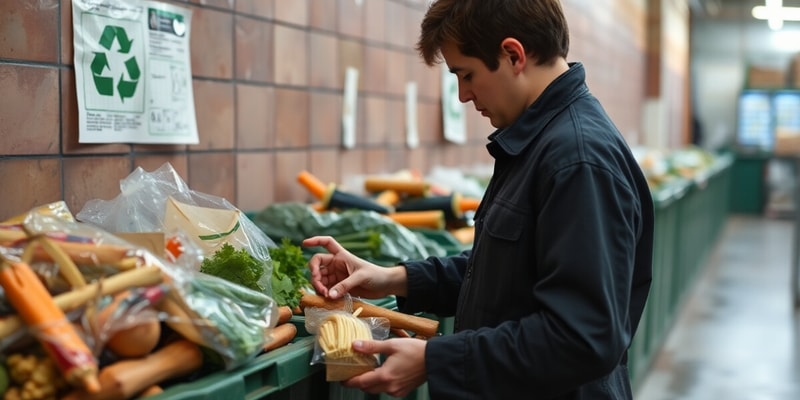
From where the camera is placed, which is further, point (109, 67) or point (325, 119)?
point (325, 119)

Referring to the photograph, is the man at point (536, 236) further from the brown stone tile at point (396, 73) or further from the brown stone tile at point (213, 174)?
the brown stone tile at point (396, 73)

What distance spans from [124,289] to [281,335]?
41 centimetres

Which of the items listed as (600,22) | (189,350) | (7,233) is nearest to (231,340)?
(189,350)

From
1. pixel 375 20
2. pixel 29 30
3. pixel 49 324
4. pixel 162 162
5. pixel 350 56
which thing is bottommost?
pixel 49 324

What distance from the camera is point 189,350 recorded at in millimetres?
1457

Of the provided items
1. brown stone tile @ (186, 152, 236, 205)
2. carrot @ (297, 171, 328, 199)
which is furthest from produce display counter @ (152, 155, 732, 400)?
brown stone tile @ (186, 152, 236, 205)

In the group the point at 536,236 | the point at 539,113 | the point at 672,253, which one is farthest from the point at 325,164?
the point at 672,253

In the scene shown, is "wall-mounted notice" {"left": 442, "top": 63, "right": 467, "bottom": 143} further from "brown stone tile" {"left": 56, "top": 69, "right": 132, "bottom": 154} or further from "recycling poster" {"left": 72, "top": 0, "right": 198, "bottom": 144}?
"brown stone tile" {"left": 56, "top": 69, "right": 132, "bottom": 154}

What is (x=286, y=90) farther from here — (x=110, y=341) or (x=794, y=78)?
(x=794, y=78)

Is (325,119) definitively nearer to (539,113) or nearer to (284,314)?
(284,314)

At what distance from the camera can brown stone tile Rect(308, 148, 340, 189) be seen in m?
3.82

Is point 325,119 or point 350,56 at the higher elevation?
point 350,56

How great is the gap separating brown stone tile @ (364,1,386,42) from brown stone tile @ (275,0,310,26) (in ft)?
1.92

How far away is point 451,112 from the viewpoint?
5.40 metres
